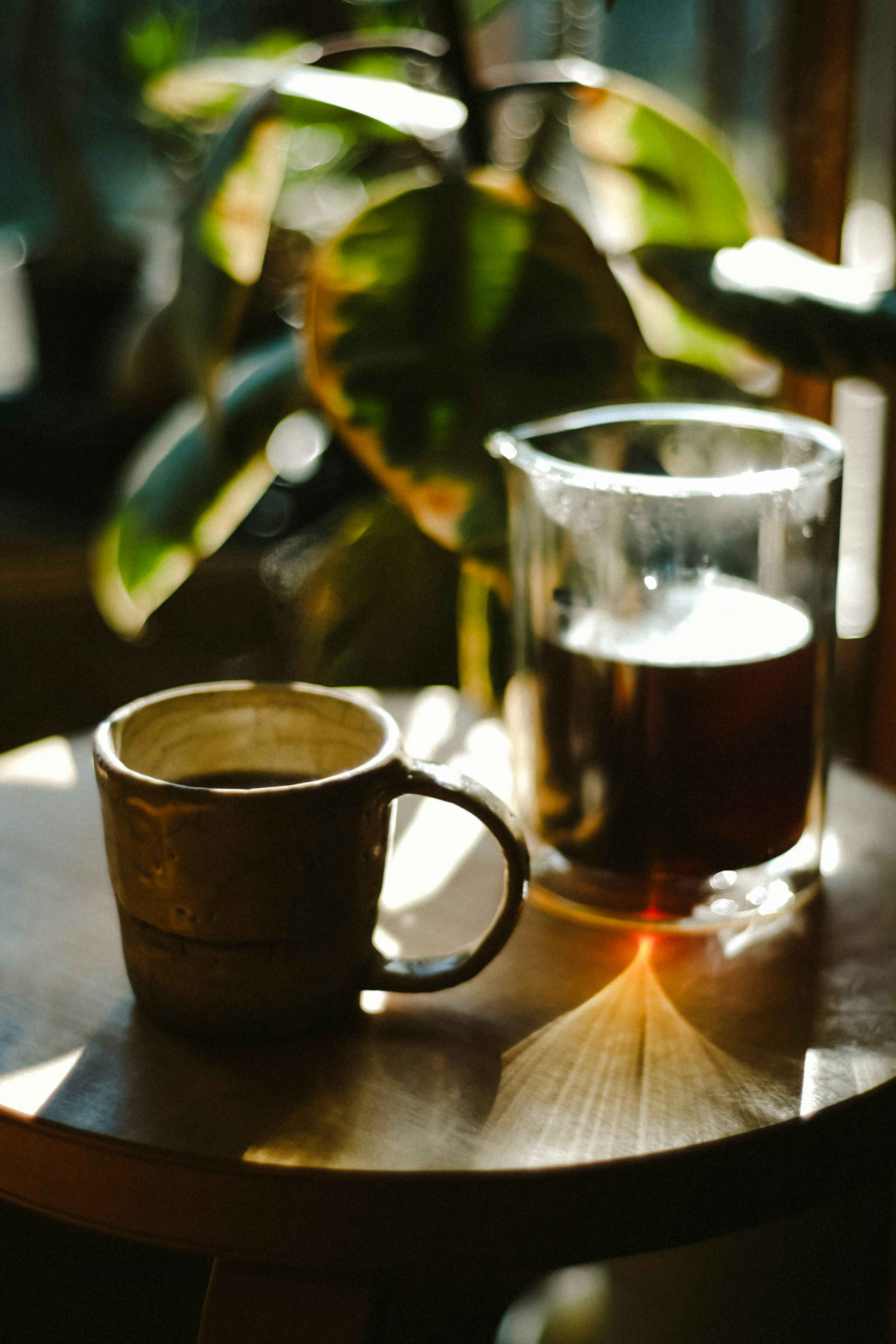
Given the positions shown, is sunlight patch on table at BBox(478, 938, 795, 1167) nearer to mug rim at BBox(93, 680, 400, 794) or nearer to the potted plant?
mug rim at BBox(93, 680, 400, 794)

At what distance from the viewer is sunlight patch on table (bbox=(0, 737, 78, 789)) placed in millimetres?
666

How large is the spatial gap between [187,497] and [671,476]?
379 mm

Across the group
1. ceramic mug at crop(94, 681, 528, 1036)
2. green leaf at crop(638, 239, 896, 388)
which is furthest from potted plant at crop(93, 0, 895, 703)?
ceramic mug at crop(94, 681, 528, 1036)

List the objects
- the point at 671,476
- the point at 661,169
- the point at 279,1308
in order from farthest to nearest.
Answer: the point at 661,169 < the point at 671,476 < the point at 279,1308

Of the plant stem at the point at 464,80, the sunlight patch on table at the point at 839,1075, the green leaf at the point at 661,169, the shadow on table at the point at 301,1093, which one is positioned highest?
the plant stem at the point at 464,80

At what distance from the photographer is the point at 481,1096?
1.32 feet

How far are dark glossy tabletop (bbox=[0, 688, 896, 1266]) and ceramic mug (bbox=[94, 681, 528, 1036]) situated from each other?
19 mm

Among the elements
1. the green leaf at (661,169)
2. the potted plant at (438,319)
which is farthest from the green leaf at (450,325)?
the green leaf at (661,169)

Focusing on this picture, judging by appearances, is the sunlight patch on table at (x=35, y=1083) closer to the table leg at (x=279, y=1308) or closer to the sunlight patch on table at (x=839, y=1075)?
the table leg at (x=279, y=1308)

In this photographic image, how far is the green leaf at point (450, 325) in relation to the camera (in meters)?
0.65

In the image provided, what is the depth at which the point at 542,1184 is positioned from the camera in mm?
363

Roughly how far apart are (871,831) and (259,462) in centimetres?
49

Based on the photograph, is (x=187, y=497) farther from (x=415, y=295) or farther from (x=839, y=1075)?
(x=839, y=1075)

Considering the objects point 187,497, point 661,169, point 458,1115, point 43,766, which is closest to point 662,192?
point 661,169
